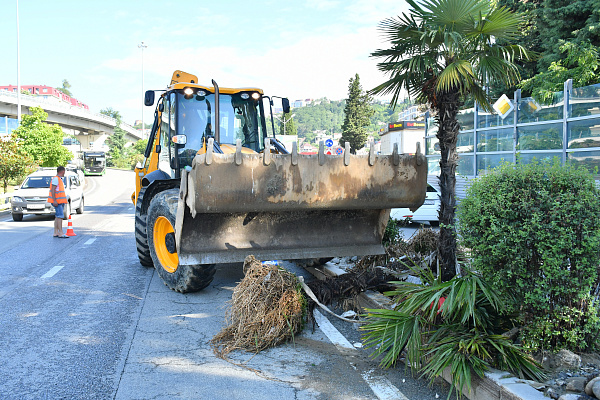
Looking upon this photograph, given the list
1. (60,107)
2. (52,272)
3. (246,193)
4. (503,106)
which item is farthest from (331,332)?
(60,107)

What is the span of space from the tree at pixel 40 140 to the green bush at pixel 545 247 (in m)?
35.4

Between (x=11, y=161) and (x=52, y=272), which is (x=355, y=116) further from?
(x=52, y=272)

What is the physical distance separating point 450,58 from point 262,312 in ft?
12.8

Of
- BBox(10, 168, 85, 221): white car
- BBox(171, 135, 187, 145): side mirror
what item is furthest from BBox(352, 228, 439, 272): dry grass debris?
BBox(10, 168, 85, 221): white car

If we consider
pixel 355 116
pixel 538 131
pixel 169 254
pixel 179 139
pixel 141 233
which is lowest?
pixel 169 254

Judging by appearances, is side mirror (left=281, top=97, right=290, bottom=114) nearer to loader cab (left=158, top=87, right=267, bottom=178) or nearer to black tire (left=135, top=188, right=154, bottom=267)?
loader cab (left=158, top=87, right=267, bottom=178)

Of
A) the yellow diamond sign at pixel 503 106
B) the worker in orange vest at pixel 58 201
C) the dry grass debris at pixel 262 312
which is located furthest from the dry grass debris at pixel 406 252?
the worker in orange vest at pixel 58 201

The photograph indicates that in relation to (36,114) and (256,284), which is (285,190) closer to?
(256,284)

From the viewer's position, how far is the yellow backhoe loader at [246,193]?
530 cm

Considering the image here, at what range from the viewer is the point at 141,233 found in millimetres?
8211

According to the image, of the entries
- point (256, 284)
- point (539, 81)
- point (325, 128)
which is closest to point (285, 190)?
point (256, 284)

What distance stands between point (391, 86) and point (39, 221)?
48.7ft

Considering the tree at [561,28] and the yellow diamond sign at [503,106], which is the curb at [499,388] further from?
the tree at [561,28]

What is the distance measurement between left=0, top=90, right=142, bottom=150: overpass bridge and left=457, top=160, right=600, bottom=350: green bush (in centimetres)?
4936
